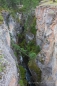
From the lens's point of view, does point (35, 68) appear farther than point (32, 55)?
No

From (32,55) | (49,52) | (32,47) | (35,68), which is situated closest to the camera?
(49,52)

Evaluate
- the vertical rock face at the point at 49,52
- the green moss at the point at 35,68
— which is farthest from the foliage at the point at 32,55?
the vertical rock face at the point at 49,52

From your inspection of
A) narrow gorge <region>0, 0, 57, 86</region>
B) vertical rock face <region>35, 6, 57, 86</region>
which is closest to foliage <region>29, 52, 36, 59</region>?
narrow gorge <region>0, 0, 57, 86</region>

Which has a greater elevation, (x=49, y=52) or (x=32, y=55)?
(x=49, y=52)

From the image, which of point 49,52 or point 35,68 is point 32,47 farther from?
point 49,52

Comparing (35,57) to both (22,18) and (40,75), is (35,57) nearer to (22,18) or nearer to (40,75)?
(40,75)

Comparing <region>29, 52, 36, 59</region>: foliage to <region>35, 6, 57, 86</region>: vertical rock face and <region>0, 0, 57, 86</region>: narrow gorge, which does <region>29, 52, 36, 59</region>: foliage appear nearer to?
<region>0, 0, 57, 86</region>: narrow gorge

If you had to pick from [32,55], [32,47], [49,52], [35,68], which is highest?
[49,52]

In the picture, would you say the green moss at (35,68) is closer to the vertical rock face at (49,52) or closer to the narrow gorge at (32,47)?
the narrow gorge at (32,47)

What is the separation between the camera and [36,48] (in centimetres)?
3228

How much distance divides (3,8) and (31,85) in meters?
13.4

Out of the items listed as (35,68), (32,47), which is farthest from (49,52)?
(32,47)

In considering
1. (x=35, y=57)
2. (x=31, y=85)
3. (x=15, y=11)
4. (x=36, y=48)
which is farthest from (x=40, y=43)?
(x=15, y=11)

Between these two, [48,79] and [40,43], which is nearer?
[48,79]
